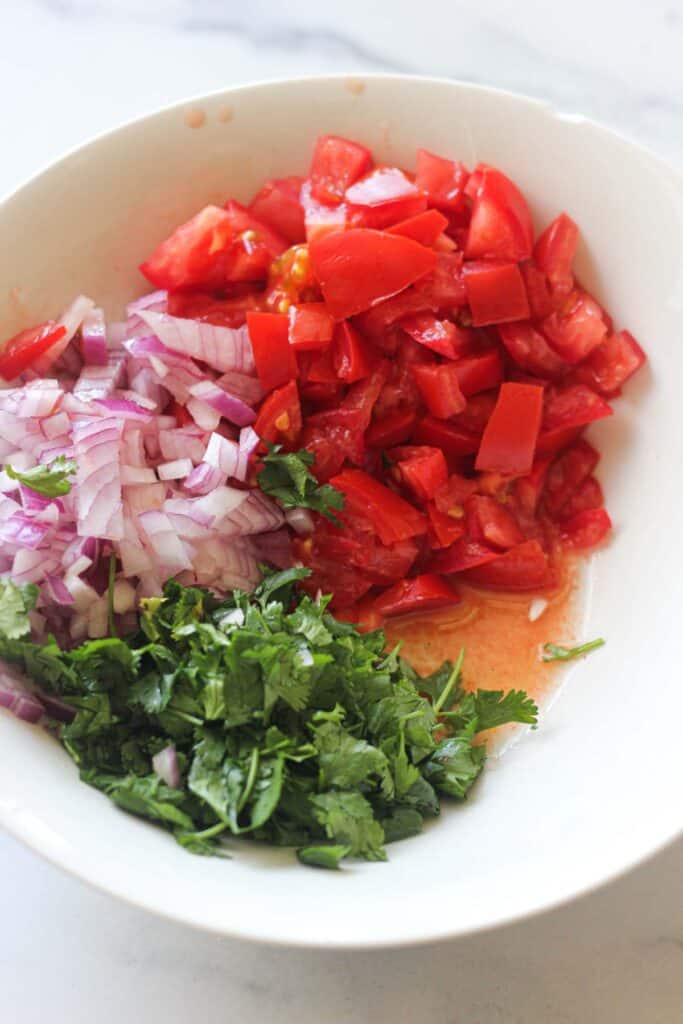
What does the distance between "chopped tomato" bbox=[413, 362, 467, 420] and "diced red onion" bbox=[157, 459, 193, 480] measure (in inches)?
20.3

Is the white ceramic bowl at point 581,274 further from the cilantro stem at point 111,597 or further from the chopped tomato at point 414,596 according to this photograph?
the chopped tomato at point 414,596

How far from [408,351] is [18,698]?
1021 mm

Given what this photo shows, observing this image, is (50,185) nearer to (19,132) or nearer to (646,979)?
(19,132)

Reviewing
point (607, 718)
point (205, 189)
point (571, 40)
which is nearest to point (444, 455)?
point (607, 718)

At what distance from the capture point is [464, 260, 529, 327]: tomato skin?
2.04 metres

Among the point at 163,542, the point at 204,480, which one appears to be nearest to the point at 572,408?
the point at 204,480

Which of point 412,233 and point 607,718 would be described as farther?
point 412,233

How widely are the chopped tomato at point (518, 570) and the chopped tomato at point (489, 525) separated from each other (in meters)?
0.03

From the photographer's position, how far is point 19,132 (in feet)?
8.14

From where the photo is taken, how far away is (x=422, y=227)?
2002 mm

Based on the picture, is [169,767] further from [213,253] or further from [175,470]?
[213,253]

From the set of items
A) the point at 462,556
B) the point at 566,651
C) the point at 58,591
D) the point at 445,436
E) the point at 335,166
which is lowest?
the point at 566,651

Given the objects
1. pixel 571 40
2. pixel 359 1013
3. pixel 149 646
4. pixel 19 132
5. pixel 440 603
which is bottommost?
pixel 359 1013

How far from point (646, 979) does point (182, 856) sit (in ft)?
3.02
